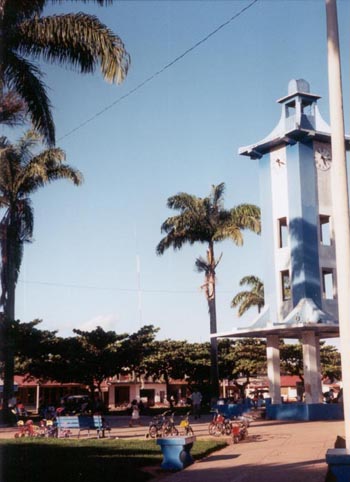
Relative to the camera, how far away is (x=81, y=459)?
14.7 meters

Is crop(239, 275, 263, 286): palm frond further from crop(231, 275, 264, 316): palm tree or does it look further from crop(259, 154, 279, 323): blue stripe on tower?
crop(259, 154, 279, 323): blue stripe on tower

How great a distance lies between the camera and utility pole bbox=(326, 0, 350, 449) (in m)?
7.88

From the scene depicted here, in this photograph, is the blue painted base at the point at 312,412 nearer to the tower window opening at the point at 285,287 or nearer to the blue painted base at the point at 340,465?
the tower window opening at the point at 285,287

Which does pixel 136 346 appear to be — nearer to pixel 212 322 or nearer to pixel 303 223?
pixel 212 322

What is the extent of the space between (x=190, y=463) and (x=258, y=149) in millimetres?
20426

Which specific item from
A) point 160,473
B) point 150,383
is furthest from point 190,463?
point 150,383

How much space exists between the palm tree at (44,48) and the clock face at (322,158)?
568 inches

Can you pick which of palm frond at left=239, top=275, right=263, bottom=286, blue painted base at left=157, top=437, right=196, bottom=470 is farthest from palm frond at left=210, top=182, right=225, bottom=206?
blue painted base at left=157, top=437, right=196, bottom=470

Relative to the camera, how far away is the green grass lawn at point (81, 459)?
1195 cm

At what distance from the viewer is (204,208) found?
4084cm

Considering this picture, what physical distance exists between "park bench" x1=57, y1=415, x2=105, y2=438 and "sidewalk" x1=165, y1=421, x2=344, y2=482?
204 inches

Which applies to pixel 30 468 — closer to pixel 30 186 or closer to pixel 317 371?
pixel 317 371

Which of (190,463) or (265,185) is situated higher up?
(265,185)

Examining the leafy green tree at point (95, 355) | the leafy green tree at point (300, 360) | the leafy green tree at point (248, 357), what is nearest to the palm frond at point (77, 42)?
the leafy green tree at point (95, 355)
